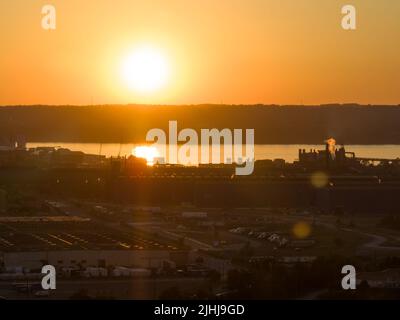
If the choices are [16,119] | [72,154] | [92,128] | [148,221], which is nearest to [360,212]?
[148,221]

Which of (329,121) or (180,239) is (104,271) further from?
(329,121)

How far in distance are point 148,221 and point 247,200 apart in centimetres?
410

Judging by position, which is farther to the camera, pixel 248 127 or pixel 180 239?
pixel 248 127

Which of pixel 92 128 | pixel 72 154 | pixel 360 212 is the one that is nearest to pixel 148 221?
pixel 360 212

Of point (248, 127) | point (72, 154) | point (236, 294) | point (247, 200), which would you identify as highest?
point (248, 127)

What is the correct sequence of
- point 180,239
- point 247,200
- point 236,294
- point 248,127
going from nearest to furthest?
point 236,294
point 180,239
point 247,200
point 248,127

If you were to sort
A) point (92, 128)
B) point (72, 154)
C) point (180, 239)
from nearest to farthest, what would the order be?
point (180, 239) → point (72, 154) → point (92, 128)

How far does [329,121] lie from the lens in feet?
188
